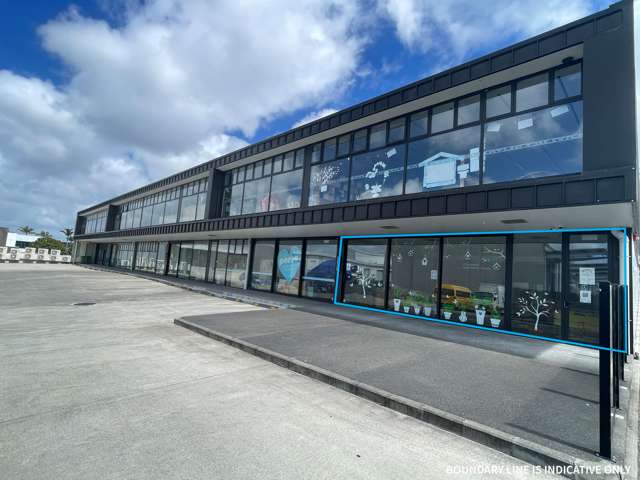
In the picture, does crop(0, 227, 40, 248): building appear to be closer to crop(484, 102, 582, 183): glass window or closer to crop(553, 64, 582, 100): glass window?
crop(484, 102, 582, 183): glass window

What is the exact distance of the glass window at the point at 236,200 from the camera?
18994mm

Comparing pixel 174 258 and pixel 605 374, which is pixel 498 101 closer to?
pixel 605 374

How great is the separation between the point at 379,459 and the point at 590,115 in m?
8.47

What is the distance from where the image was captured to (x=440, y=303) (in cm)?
1163

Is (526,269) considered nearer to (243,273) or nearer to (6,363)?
(6,363)

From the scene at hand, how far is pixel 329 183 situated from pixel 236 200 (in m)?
7.87

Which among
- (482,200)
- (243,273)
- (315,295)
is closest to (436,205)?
(482,200)

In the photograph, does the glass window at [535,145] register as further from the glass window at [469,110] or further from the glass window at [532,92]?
the glass window at [469,110]

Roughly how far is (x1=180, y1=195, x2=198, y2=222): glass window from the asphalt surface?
1540 cm

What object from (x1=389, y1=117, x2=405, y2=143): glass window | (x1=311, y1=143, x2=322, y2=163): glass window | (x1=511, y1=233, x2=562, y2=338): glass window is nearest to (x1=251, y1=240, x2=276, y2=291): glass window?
(x1=311, y1=143, x2=322, y2=163): glass window

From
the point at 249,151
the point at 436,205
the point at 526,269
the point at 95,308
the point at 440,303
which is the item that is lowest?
the point at 95,308

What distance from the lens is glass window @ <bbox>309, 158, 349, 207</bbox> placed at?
13.0 meters

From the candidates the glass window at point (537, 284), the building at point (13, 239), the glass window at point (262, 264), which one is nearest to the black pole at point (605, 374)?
the glass window at point (537, 284)

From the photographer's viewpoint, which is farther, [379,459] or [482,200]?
[482,200]
